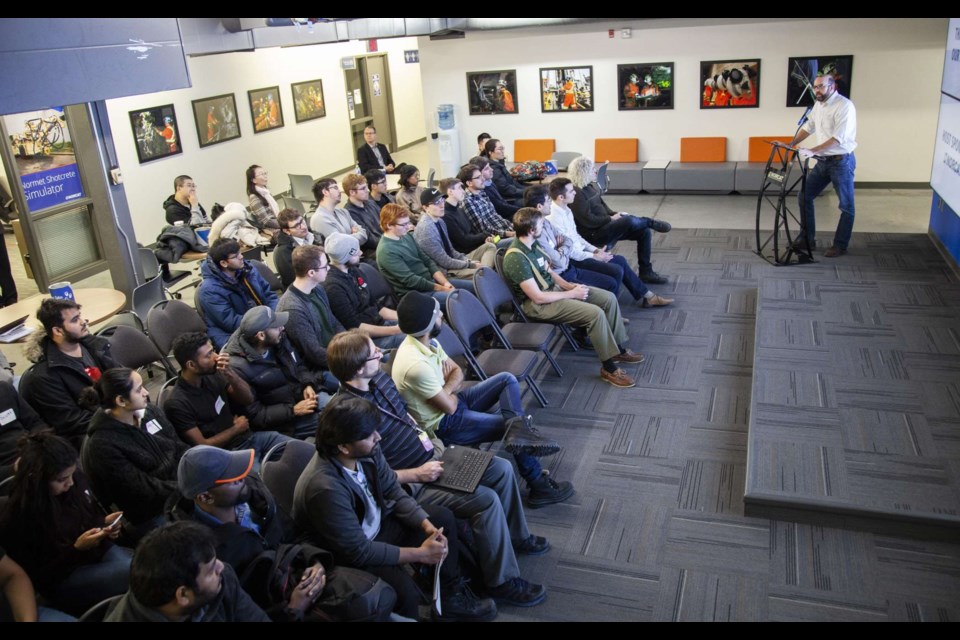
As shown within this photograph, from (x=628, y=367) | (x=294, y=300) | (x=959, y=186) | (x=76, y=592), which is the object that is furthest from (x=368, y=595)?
(x=959, y=186)

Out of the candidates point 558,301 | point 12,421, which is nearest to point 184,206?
point 12,421

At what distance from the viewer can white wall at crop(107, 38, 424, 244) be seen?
9.59 metres

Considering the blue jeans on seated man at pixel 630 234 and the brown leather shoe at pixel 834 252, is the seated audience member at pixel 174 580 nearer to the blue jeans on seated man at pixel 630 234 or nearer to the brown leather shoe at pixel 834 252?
the blue jeans on seated man at pixel 630 234

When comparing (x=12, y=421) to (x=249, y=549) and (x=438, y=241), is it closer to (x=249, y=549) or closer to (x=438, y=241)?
(x=249, y=549)

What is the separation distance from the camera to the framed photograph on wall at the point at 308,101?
1263 cm

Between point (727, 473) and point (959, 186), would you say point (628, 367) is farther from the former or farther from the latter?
point (959, 186)

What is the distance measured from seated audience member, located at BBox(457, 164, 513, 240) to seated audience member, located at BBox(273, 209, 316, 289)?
1.83m

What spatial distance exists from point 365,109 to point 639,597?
1335cm

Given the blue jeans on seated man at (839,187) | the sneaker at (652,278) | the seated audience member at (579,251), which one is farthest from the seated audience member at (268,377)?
the blue jeans on seated man at (839,187)

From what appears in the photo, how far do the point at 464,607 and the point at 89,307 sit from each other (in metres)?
3.79

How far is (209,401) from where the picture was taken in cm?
373

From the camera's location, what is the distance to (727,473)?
4258 millimetres

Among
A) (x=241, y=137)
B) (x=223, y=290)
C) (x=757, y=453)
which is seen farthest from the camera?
(x=241, y=137)

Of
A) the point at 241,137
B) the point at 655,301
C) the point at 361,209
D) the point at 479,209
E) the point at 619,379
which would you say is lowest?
the point at 619,379
